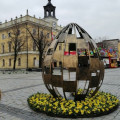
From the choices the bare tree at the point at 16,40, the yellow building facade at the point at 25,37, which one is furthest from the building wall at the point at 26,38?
the bare tree at the point at 16,40

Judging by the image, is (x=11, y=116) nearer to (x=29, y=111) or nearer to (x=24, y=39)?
(x=29, y=111)

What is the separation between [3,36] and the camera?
151 feet

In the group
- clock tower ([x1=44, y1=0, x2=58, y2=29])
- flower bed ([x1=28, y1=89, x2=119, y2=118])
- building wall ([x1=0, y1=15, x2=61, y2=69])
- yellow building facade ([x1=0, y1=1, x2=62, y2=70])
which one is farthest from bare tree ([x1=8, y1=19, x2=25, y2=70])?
flower bed ([x1=28, y1=89, x2=119, y2=118])

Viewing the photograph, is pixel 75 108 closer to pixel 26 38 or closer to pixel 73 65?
pixel 73 65

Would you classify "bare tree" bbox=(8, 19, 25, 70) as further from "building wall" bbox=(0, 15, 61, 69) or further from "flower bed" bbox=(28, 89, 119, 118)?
"flower bed" bbox=(28, 89, 119, 118)

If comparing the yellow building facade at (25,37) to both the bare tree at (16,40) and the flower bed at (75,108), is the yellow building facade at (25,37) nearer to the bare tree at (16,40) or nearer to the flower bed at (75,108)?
the bare tree at (16,40)

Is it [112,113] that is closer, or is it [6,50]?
[112,113]

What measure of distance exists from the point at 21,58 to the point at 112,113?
3790 cm

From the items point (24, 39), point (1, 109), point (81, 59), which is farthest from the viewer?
point (24, 39)

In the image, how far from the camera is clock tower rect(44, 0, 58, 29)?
46094 millimetres

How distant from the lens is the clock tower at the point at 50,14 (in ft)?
151

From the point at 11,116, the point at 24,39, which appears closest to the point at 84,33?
the point at 11,116

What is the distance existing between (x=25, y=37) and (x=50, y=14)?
12181 mm

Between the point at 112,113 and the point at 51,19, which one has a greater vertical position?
the point at 51,19
